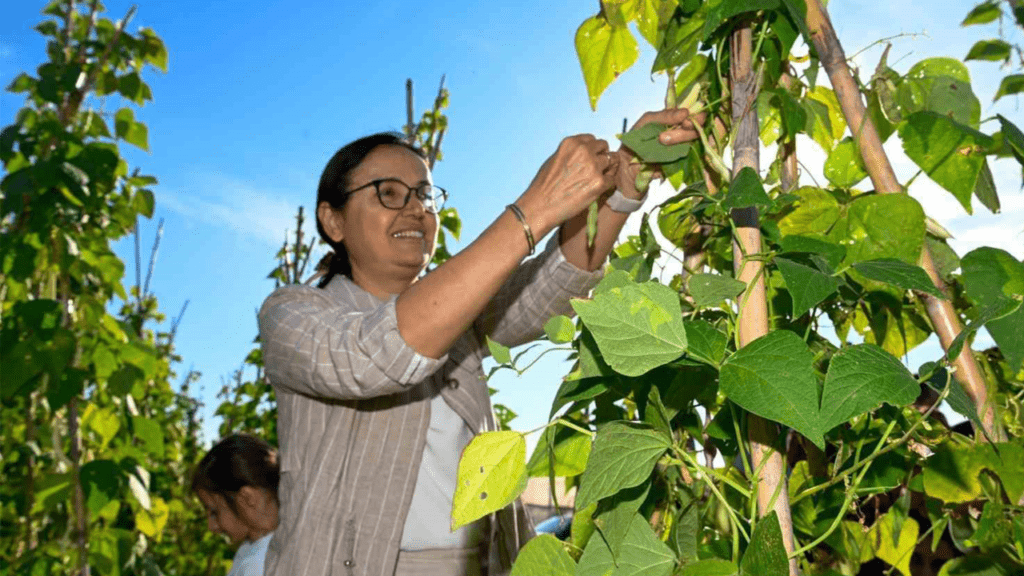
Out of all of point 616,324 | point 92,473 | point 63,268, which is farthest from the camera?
point 63,268

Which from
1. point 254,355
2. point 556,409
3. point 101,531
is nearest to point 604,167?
point 556,409

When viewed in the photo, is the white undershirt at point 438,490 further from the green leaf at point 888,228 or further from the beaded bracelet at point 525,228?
the green leaf at point 888,228

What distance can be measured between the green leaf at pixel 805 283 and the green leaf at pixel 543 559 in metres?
0.25

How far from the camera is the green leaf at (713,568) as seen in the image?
548mm

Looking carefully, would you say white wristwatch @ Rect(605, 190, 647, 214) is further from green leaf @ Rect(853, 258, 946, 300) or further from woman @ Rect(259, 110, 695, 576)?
green leaf @ Rect(853, 258, 946, 300)

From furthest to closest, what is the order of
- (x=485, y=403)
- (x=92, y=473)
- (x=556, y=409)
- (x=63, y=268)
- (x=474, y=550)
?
(x=63, y=268)
(x=92, y=473)
(x=485, y=403)
(x=474, y=550)
(x=556, y=409)

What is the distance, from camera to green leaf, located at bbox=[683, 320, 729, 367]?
0.55 metres

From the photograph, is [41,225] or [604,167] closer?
[604,167]

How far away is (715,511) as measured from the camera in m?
0.72

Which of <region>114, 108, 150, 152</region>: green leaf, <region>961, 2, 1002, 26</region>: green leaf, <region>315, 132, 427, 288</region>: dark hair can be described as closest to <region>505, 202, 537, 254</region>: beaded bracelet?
<region>315, 132, 427, 288</region>: dark hair

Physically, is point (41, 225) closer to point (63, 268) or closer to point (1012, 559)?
point (63, 268)

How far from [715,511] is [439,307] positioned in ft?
1.69

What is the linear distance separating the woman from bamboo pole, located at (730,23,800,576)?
0.35 metres

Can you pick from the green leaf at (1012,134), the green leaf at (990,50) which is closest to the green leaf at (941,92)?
the green leaf at (1012,134)
